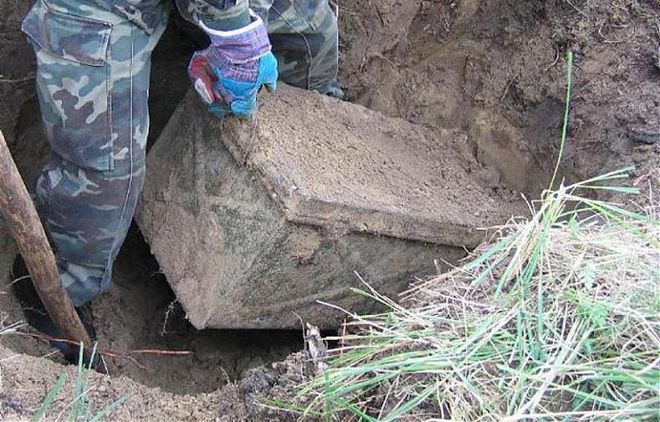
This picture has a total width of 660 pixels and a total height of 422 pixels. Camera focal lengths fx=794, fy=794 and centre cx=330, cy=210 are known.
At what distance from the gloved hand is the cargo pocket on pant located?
313 millimetres

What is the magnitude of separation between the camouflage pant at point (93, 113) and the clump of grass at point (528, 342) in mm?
993

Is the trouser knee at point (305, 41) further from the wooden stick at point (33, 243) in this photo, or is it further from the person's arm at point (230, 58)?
the wooden stick at point (33, 243)

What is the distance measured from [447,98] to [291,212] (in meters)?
1.33

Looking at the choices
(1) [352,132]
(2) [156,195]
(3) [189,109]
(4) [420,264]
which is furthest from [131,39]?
(4) [420,264]

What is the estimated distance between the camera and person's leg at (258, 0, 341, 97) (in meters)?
2.75

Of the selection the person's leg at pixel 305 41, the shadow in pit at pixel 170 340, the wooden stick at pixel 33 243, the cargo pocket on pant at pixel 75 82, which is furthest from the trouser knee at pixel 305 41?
the wooden stick at pixel 33 243

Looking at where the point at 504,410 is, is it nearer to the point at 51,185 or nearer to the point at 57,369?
the point at 57,369

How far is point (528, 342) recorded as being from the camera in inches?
66.0

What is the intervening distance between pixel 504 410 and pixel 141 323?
1.87 m

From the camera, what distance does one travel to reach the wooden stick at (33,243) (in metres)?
1.97

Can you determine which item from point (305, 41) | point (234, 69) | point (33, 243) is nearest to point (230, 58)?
point (234, 69)

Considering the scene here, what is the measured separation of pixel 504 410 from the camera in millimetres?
1581

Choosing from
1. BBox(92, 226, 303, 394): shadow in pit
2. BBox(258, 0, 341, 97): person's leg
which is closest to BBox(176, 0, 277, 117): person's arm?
BBox(258, 0, 341, 97): person's leg

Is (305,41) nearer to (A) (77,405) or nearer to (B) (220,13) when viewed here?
(B) (220,13)
